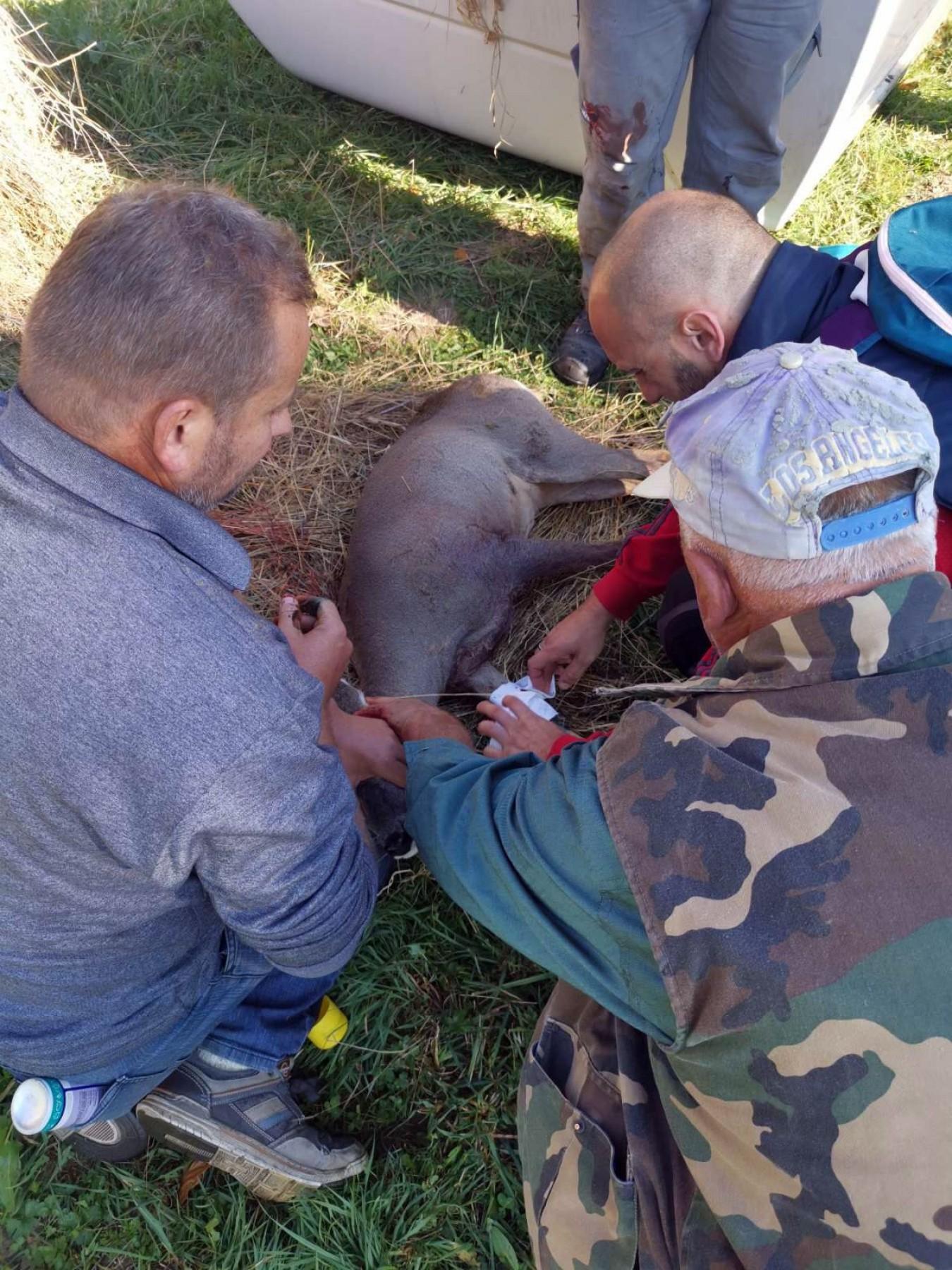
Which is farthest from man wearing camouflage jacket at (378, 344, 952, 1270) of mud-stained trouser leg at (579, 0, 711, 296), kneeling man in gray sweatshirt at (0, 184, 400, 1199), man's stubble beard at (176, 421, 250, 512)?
mud-stained trouser leg at (579, 0, 711, 296)

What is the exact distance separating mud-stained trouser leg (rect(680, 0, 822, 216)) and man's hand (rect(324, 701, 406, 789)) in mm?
2935

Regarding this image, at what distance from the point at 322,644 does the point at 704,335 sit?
5.19 ft

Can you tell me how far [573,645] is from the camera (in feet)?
11.8

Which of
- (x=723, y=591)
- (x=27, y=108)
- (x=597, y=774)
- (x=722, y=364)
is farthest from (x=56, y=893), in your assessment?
(x=27, y=108)

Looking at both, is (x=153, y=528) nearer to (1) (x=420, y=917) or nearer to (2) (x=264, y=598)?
(1) (x=420, y=917)

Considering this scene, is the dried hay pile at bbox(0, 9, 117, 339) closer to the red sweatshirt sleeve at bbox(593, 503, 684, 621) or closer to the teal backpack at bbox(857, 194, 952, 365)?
the red sweatshirt sleeve at bbox(593, 503, 684, 621)

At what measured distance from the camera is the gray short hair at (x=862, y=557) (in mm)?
1765

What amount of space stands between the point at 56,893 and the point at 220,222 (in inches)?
56.0

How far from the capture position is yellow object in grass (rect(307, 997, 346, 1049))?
9.49 feet

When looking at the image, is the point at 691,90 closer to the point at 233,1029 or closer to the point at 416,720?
→ the point at 416,720

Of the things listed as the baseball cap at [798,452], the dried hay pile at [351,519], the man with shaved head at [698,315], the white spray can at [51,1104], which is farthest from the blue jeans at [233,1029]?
the man with shaved head at [698,315]

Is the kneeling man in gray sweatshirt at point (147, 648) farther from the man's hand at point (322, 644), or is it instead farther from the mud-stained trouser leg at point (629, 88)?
the mud-stained trouser leg at point (629, 88)

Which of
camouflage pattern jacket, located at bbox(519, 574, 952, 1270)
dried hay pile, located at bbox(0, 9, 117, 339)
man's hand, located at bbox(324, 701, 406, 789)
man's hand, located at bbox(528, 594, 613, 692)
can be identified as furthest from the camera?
dried hay pile, located at bbox(0, 9, 117, 339)

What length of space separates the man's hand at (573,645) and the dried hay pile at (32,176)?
3251 mm
